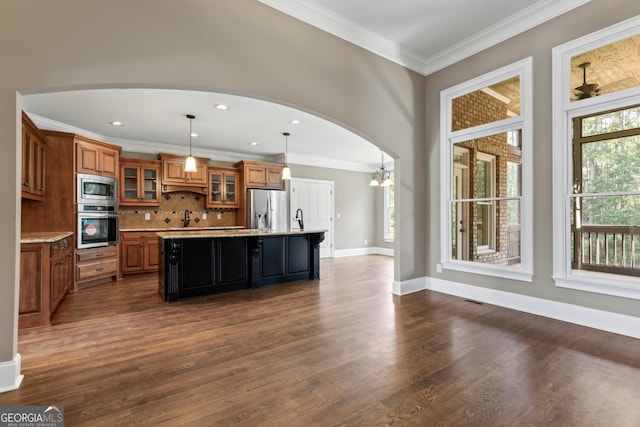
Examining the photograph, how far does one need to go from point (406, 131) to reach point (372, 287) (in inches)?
97.5

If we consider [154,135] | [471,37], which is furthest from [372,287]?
[154,135]

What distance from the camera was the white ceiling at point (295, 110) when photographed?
3260mm

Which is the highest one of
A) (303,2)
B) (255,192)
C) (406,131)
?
(303,2)

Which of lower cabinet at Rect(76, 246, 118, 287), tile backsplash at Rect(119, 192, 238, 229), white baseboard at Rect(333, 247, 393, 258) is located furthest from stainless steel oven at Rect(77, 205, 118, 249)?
white baseboard at Rect(333, 247, 393, 258)

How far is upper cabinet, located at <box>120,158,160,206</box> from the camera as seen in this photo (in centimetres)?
619

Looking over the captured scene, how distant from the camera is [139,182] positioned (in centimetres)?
631

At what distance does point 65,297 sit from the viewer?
433 cm

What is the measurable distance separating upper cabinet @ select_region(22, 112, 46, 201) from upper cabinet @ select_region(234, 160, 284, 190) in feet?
12.2

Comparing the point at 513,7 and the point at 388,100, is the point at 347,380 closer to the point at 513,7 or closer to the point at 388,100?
the point at 388,100

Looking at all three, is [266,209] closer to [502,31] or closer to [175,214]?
[175,214]

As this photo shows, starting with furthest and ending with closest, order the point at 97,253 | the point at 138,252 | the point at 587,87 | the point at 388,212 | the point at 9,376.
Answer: the point at 388,212, the point at 138,252, the point at 97,253, the point at 587,87, the point at 9,376

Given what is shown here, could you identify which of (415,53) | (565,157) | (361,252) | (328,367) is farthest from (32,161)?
(361,252)

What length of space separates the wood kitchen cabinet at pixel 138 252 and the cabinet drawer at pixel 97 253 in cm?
32

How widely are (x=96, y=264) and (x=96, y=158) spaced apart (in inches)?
72.6
